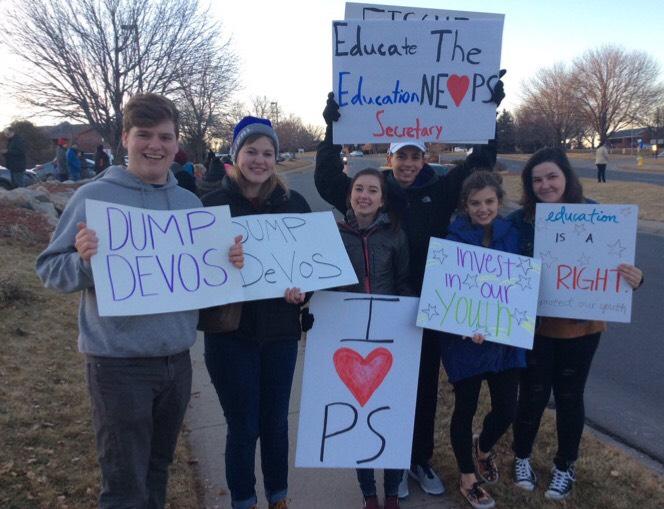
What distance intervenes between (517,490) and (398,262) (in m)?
1.45

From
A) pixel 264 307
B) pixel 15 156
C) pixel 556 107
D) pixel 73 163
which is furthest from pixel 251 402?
pixel 556 107

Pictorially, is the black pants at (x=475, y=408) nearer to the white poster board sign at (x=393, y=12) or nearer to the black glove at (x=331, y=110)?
→ the black glove at (x=331, y=110)

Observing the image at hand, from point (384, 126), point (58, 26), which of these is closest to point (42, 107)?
point (58, 26)

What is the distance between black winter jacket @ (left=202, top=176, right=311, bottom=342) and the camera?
9.41 ft

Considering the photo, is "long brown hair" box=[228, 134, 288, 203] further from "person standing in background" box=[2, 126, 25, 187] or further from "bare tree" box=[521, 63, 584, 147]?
"bare tree" box=[521, 63, 584, 147]

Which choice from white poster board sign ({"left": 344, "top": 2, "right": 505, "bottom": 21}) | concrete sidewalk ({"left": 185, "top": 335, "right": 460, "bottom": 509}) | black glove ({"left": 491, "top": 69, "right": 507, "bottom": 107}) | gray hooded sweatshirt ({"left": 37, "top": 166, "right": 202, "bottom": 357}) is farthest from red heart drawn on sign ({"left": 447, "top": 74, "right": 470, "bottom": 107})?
concrete sidewalk ({"left": 185, "top": 335, "right": 460, "bottom": 509})

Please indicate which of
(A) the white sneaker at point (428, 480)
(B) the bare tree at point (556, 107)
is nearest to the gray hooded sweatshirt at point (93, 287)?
(A) the white sneaker at point (428, 480)

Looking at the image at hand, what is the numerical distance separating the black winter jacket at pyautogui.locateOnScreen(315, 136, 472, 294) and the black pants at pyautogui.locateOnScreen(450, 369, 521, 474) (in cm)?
59

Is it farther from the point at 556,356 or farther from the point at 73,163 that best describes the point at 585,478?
the point at 73,163

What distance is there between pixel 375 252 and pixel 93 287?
1.42 meters

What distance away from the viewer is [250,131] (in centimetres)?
290

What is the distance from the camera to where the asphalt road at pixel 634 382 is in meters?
4.27

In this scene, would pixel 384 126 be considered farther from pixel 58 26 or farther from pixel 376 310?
pixel 58 26

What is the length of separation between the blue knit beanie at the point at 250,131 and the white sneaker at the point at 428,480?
1.98 metres
